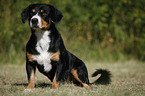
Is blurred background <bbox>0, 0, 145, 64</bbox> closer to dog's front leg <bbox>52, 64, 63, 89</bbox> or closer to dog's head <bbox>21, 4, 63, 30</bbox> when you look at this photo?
dog's head <bbox>21, 4, 63, 30</bbox>

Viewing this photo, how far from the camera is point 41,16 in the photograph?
380cm

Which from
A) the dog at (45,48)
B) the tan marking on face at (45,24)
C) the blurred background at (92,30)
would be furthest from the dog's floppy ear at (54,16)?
the blurred background at (92,30)

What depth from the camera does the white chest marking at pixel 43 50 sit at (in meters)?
3.78

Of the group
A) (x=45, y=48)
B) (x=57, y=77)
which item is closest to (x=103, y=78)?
(x=57, y=77)

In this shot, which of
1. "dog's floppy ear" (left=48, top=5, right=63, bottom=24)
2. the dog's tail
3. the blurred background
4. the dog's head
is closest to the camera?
the dog's head

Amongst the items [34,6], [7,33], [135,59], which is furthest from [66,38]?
[34,6]

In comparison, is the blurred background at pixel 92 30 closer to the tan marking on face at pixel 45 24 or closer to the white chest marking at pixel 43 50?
the white chest marking at pixel 43 50

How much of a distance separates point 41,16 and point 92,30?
7.02 metres

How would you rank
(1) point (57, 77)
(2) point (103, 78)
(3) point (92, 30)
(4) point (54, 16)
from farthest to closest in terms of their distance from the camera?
(3) point (92, 30) < (2) point (103, 78) < (4) point (54, 16) < (1) point (57, 77)

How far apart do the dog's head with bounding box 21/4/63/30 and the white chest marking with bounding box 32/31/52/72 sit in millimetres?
176

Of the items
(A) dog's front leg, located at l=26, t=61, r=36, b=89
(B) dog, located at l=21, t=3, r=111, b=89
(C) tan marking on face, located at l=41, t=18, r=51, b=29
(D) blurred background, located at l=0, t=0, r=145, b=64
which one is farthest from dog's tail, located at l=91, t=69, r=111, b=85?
(D) blurred background, located at l=0, t=0, r=145, b=64

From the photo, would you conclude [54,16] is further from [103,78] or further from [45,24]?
[103,78]

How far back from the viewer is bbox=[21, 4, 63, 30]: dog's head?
3.71 meters

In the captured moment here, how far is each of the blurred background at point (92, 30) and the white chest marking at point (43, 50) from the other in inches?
175
